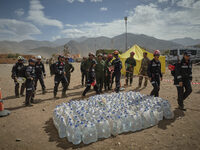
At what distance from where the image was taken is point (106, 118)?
3771 mm

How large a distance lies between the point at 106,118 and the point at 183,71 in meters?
3.36

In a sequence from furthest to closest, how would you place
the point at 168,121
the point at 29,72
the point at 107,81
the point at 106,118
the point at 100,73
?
1. the point at 107,81
2. the point at 100,73
3. the point at 29,72
4. the point at 168,121
5. the point at 106,118

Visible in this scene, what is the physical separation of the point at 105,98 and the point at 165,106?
213 cm

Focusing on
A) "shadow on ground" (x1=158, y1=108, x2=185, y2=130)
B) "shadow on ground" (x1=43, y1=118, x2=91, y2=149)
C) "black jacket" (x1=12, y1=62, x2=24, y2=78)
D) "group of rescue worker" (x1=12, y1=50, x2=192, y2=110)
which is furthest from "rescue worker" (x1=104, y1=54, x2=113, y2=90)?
"black jacket" (x1=12, y1=62, x2=24, y2=78)

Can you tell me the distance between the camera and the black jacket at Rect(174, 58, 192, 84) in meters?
4.84

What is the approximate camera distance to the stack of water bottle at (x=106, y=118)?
3.38m

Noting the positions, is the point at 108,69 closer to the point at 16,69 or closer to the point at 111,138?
A: the point at 16,69

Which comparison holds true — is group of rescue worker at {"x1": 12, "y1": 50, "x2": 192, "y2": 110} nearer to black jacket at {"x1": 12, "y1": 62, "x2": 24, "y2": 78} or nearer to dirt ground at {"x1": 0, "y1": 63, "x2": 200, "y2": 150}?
black jacket at {"x1": 12, "y1": 62, "x2": 24, "y2": 78}

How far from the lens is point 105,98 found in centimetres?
525

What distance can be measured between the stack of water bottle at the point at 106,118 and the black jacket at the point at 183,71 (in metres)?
1.17

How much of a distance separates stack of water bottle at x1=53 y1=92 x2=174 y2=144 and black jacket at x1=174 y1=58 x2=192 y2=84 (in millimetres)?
Answer: 1172

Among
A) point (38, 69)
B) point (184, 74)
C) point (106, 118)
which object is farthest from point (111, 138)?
point (38, 69)

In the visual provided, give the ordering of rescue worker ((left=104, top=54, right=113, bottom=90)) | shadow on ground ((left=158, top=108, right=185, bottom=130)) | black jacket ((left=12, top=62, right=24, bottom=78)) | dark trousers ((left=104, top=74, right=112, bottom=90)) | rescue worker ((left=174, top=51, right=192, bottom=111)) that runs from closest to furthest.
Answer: shadow on ground ((left=158, top=108, right=185, bottom=130)), rescue worker ((left=174, top=51, right=192, bottom=111)), black jacket ((left=12, top=62, right=24, bottom=78)), rescue worker ((left=104, top=54, right=113, bottom=90)), dark trousers ((left=104, top=74, right=112, bottom=90))

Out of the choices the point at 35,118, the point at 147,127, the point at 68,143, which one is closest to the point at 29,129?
the point at 35,118
